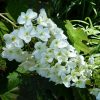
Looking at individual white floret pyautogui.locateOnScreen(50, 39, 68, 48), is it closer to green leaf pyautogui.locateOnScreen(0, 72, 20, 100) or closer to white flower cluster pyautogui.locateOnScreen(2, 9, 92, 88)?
white flower cluster pyautogui.locateOnScreen(2, 9, 92, 88)

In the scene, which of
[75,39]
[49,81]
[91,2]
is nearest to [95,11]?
[91,2]

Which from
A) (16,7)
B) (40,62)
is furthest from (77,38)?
(40,62)

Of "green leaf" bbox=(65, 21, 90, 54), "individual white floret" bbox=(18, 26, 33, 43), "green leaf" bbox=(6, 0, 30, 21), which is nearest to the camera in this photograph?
"individual white floret" bbox=(18, 26, 33, 43)

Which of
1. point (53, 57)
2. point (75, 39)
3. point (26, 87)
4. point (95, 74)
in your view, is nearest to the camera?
point (53, 57)

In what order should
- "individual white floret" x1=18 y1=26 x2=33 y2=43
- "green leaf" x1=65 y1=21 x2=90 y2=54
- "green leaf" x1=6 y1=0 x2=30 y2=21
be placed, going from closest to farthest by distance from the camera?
1. "individual white floret" x1=18 y1=26 x2=33 y2=43
2. "green leaf" x1=6 y1=0 x2=30 y2=21
3. "green leaf" x1=65 y1=21 x2=90 y2=54

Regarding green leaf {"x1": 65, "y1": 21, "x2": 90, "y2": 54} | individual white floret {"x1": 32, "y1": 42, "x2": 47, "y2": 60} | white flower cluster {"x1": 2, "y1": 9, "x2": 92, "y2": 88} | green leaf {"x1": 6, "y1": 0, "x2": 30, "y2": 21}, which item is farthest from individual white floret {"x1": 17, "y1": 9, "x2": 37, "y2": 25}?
green leaf {"x1": 65, "y1": 21, "x2": 90, "y2": 54}

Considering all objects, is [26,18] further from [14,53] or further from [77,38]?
[77,38]

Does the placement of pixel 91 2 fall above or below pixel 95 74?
above

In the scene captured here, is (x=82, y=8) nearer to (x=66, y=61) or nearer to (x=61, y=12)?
(x=61, y=12)

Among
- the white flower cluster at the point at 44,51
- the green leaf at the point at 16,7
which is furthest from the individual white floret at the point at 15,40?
the green leaf at the point at 16,7
